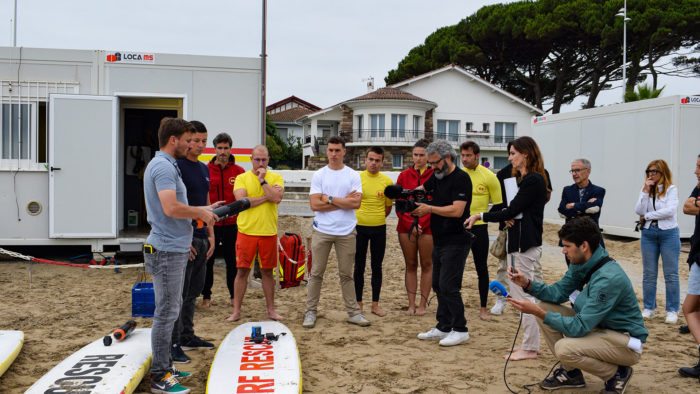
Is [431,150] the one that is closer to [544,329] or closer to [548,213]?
[544,329]

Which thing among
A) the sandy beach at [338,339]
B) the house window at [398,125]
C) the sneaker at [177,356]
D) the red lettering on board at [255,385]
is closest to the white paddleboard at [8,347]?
the sandy beach at [338,339]

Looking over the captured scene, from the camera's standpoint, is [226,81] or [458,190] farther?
Result: [226,81]

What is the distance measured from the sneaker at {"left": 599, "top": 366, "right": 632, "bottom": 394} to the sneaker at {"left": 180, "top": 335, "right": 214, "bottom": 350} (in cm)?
308

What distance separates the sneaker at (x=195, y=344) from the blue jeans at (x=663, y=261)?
4.53 metres

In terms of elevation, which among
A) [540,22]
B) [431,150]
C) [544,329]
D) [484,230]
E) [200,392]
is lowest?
[200,392]

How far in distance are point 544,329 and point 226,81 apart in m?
5.98

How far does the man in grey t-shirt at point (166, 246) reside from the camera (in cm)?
343

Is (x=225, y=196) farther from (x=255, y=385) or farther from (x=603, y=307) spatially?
(x=603, y=307)

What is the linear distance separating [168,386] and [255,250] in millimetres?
1945

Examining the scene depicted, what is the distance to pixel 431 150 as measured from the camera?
471 centimetres

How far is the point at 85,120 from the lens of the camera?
24.6ft

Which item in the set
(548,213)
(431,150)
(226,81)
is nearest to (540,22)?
(548,213)

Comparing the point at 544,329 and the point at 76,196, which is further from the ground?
the point at 76,196

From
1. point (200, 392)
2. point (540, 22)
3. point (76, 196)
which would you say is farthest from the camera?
point (540, 22)
